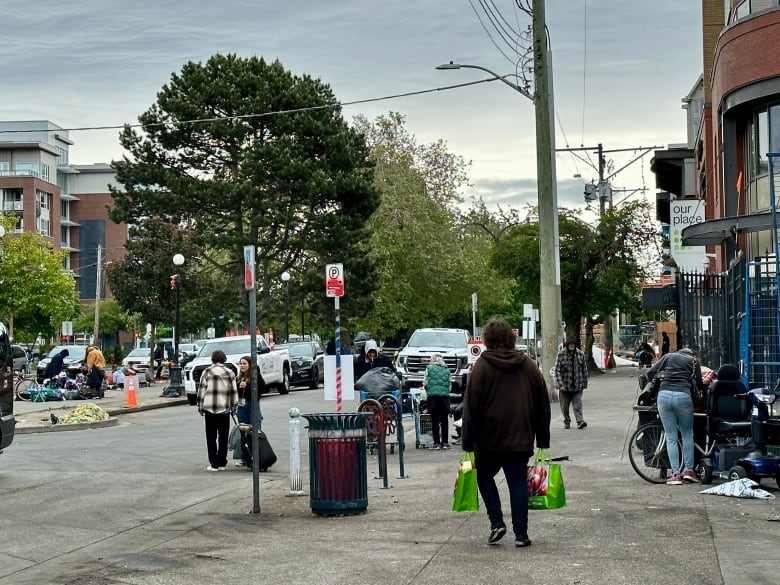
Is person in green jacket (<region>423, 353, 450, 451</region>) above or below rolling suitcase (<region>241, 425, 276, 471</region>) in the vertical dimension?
above

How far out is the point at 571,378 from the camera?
2233cm

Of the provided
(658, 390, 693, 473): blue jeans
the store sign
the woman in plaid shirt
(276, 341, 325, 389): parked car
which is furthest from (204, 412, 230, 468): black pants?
(276, 341, 325, 389): parked car

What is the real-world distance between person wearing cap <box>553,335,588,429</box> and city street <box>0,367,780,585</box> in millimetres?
4298

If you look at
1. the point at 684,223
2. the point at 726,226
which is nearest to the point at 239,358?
the point at 684,223

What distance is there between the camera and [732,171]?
2933 centimetres

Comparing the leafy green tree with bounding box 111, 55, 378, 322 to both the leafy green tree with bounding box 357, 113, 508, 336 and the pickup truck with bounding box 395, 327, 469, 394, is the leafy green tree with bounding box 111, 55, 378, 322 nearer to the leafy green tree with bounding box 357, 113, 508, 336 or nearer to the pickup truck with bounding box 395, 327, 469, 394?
the leafy green tree with bounding box 357, 113, 508, 336

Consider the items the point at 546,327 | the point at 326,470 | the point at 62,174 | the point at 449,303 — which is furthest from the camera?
the point at 62,174

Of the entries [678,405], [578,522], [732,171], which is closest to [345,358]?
[678,405]

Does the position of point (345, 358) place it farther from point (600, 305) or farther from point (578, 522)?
point (600, 305)

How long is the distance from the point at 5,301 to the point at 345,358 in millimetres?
55795

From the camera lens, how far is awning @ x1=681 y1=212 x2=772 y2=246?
67.1ft

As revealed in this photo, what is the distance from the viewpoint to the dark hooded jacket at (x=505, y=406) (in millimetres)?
9633

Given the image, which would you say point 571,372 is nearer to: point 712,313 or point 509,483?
point 712,313

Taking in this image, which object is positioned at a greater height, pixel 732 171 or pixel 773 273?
pixel 732 171
